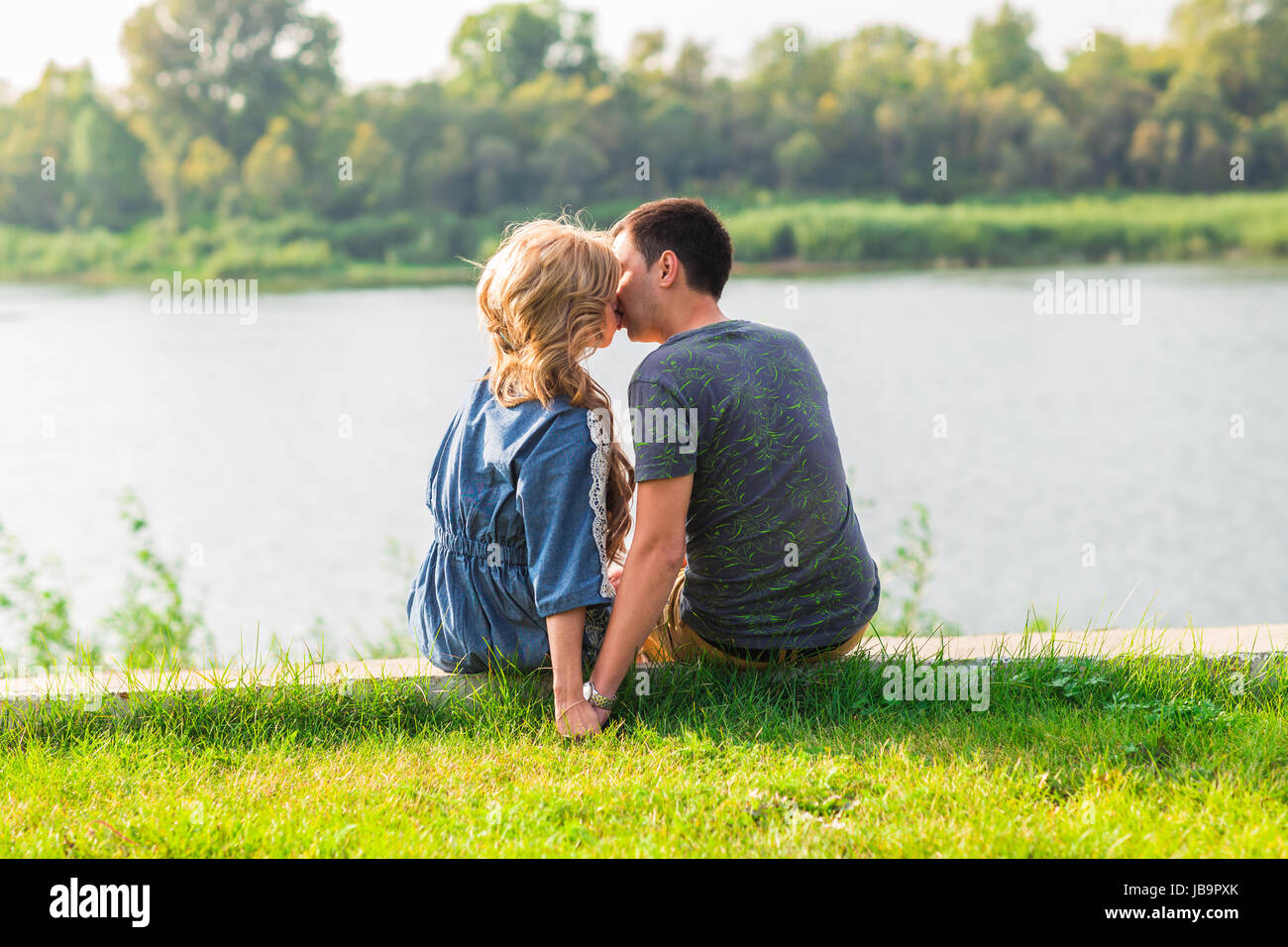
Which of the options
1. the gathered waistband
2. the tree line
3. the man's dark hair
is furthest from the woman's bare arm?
the tree line

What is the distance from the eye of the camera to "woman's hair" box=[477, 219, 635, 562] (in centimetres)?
295

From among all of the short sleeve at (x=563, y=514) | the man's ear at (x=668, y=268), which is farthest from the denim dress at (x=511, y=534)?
the man's ear at (x=668, y=268)

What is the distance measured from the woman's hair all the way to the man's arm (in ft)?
0.61

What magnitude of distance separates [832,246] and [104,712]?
79.5ft

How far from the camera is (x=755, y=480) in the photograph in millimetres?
3020

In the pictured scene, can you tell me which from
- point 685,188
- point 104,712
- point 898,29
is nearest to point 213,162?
→ point 685,188

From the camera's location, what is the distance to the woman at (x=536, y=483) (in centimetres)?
289

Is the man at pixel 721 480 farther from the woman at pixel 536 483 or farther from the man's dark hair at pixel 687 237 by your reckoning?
the woman at pixel 536 483

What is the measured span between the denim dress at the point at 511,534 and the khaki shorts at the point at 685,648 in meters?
0.33

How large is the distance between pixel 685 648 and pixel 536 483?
785mm

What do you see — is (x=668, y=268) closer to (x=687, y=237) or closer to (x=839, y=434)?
(x=687, y=237)

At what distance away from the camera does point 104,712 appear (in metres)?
3.07

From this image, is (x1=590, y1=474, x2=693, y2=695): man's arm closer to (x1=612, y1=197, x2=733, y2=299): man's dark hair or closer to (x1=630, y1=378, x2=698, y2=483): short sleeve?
(x1=630, y1=378, x2=698, y2=483): short sleeve

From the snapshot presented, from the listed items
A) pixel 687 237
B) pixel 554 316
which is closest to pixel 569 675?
pixel 554 316
